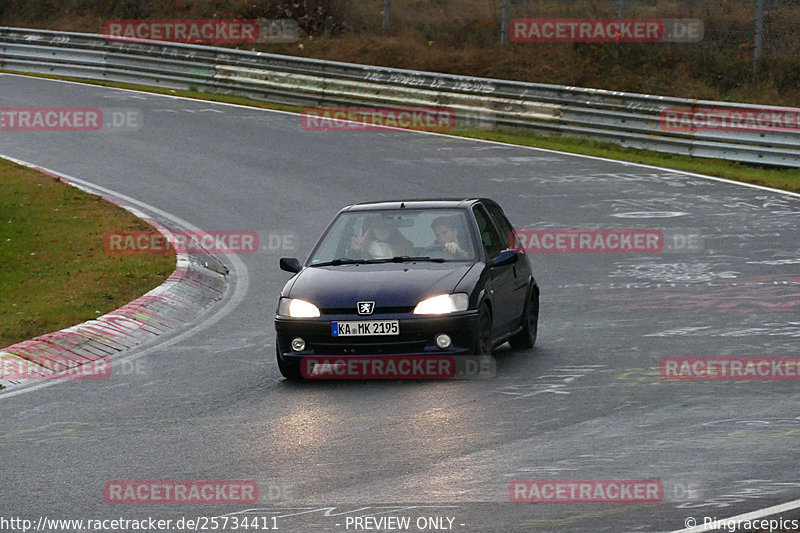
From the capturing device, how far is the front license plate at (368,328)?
36.2 ft

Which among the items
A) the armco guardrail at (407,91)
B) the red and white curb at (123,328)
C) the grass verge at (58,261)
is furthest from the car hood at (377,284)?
the armco guardrail at (407,91)

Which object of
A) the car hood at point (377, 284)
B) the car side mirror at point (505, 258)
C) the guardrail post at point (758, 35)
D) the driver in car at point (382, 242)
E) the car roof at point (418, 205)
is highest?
the guardrail post at point (758, 35)

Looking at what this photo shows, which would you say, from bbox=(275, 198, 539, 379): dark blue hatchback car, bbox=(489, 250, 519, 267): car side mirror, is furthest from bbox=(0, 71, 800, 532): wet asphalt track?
bbox=(489, 250, 519, 267): car side mirror

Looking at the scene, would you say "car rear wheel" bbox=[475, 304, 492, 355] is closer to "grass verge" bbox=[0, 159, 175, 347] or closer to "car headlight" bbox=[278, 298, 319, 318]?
"car headlight" bbox=[278, 298, 319, 318]

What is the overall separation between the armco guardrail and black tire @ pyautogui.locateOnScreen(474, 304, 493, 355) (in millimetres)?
13719

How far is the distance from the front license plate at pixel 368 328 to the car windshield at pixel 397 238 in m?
1.04

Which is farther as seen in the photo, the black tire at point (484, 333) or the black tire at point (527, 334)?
the black tire at point (527, 334)

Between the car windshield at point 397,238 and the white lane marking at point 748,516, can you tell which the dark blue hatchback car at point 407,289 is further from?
the white lane marking at point 748,516

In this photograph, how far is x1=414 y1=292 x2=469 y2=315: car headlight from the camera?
36.4 feet

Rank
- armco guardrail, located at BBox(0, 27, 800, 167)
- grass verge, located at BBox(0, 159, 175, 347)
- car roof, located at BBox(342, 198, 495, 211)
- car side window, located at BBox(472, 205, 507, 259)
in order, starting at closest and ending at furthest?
car side window, located at BBox(472, 205, 507, 259)
car roof, located at BBox(342, 198, 495, 211)
grass verge, located at BBox(0, 159, 175, 347)
armco guardrail, located at BBox(0, 27, 800, 167)

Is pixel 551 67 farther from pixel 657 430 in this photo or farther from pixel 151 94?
pixel 657 430

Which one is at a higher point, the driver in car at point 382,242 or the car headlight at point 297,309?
the driver in car at point 382,242

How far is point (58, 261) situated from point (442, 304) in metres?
7.40

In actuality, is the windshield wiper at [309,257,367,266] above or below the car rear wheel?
above
